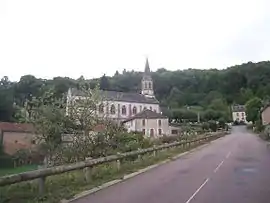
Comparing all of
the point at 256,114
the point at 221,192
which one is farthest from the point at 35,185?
the point at 256,114

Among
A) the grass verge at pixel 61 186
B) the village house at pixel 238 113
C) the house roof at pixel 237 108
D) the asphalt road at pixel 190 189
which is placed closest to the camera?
the grass verge at pixel 61 186


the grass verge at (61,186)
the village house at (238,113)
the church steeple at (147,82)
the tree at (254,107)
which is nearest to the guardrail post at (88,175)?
the grass verge at (61,186)

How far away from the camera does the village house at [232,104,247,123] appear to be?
Answer: 16650 centimetres

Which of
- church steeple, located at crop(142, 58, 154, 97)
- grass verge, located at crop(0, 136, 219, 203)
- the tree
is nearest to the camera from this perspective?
grass verge, located at crop(0, 136, 219, 203)

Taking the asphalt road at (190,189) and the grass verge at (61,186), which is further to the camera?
the asphalt road at (190,189)

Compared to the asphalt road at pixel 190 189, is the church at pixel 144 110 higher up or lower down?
higher up

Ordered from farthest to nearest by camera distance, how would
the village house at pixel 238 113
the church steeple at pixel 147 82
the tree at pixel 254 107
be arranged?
1. the village house at pixel 238 113
2. the church steeple at pixel 147 82
3. the tree at pixel 254 107

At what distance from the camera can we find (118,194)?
1168 centimetres

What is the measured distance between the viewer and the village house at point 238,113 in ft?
546

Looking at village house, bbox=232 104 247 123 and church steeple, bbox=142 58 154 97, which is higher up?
church steeple, bbox=142 58 154 97

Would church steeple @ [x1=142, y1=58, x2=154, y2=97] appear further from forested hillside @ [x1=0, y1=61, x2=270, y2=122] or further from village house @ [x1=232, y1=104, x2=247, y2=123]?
village house @ [x1=232, y1=104, x2=247, y2=123]

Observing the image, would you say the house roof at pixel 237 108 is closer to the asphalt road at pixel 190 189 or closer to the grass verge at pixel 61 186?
the grass verge at pixel 61 186

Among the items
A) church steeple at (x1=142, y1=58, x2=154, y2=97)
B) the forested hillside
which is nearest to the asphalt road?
the forested hillside

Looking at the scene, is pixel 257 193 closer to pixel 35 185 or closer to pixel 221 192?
pixel 221 192
